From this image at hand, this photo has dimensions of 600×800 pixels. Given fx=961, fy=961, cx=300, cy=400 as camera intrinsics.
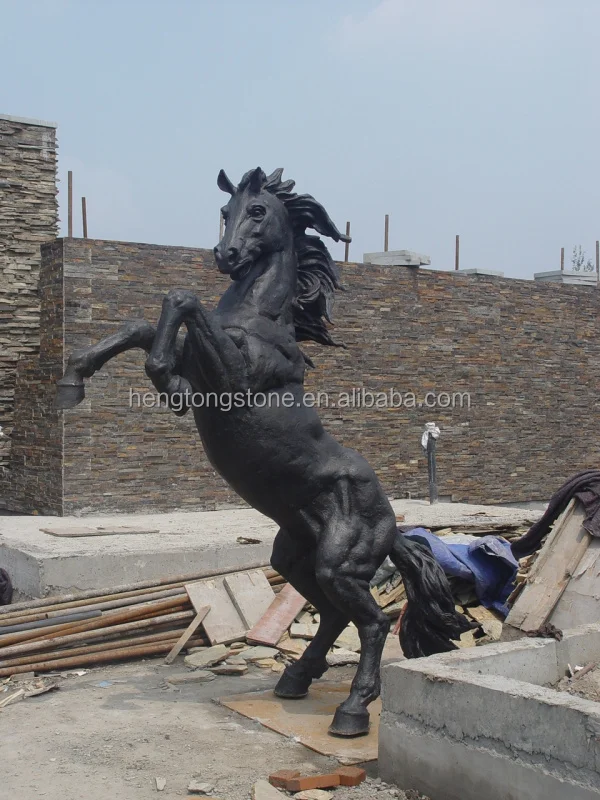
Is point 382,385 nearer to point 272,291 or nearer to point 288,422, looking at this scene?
point 272,291

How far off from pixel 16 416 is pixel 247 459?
392 inches

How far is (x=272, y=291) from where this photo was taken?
506cm

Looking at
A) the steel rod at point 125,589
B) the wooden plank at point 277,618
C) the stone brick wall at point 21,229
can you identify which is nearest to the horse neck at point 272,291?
the wooden plank at point 277,618

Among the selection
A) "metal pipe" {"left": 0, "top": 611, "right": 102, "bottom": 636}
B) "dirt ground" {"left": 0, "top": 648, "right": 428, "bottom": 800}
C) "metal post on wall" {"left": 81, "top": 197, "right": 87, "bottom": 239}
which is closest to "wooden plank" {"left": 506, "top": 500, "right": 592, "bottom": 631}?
"dirt ground" {"left": 0, "top": 648, "right": 428, "bottom": 800}

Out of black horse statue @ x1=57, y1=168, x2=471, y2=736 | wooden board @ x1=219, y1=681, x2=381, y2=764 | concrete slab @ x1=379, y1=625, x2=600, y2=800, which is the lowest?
wooden board @ x1=219, y1=681, x2=381, y2=764

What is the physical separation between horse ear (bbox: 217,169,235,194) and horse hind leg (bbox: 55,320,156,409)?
105 cm

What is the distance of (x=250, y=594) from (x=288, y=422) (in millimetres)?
2722

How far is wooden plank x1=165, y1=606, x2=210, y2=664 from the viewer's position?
6438 millimetres

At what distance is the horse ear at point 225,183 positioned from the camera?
16.8 feet

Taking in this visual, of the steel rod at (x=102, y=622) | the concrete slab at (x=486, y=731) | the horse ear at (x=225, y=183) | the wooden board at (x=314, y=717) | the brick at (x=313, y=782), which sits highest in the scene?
the horse ear at (x=225, y=183)

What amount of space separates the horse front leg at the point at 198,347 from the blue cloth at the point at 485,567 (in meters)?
3.23

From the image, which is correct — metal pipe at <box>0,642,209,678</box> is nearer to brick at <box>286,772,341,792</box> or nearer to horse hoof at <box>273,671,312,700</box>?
horse hoof at <box>273,671,312,700</box>

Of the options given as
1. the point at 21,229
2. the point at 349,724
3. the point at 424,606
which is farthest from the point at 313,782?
the point at 21,229

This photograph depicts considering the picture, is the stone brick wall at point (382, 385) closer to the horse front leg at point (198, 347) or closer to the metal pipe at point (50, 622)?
the metal pipe at point (50, 622)
